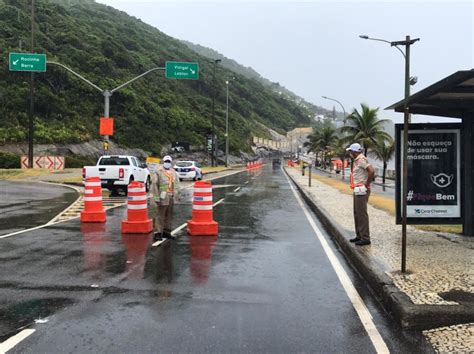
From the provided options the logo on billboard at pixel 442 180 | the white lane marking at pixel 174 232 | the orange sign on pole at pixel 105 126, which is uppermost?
the orange sign on pole at pixel 105 126

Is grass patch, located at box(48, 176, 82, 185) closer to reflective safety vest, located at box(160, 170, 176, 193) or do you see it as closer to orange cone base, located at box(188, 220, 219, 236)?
orange cone base, located at box(188, 220, 219, 236)

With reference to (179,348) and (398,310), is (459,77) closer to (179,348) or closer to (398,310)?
(398,310)

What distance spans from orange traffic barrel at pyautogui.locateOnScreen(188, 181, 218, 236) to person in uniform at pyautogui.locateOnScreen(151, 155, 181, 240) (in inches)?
22.0

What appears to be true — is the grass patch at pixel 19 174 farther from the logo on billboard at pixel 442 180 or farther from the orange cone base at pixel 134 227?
the logo on billboard at pixel 442 180

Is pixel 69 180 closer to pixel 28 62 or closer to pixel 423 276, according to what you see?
pixel 28 62

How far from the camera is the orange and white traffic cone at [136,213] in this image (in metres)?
10.9

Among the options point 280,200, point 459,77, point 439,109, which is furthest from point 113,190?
point 459,77

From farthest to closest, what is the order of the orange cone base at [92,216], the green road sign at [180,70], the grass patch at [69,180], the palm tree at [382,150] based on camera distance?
the palm tree at [382,150]
the green road sign at [180,70]
the grass patch at [69,180]
the orange cone base at [92,216]

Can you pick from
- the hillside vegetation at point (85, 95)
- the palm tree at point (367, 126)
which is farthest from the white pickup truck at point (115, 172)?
the palm tree at point (367, 126)

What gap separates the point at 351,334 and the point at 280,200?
1523 cm

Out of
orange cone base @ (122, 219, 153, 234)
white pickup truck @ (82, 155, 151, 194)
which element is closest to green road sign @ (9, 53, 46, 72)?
white pickup truck @ (82, 155, 151, 194)

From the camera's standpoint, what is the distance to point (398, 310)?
17.6ft

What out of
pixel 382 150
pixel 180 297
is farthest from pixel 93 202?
pixel 382 150

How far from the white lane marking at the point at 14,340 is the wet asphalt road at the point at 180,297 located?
0.23 feet
